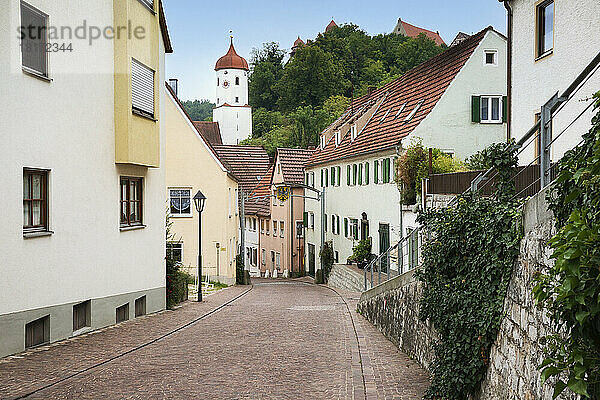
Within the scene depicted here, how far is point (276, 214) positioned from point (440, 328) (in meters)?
47.6

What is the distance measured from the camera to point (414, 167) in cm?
2575

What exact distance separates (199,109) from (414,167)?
120 meters

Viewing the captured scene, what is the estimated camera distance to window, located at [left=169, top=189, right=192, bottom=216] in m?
37.1

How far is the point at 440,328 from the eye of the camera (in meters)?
8.96

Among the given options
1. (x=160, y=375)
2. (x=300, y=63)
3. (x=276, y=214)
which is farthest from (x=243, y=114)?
(x=160, y=375)

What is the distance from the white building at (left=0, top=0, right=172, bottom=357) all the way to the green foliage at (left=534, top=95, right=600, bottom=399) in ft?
30.3

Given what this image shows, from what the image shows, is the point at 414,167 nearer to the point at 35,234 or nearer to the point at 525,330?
Answer: the point at 35,234

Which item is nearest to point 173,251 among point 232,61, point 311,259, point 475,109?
point 475,109

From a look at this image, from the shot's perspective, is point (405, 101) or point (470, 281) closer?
point (470, 281)

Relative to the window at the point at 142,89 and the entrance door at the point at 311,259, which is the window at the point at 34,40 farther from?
the entrance door at the point at 311,259

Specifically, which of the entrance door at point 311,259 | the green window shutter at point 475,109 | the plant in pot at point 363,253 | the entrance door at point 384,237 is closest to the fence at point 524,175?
the entrance door at point 384,237

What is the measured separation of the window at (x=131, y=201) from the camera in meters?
17.0

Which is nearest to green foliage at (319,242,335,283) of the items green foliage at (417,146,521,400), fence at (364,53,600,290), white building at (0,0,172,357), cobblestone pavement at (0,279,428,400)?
fence at (364,53,600,290)

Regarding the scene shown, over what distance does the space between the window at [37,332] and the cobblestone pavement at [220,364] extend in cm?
36
